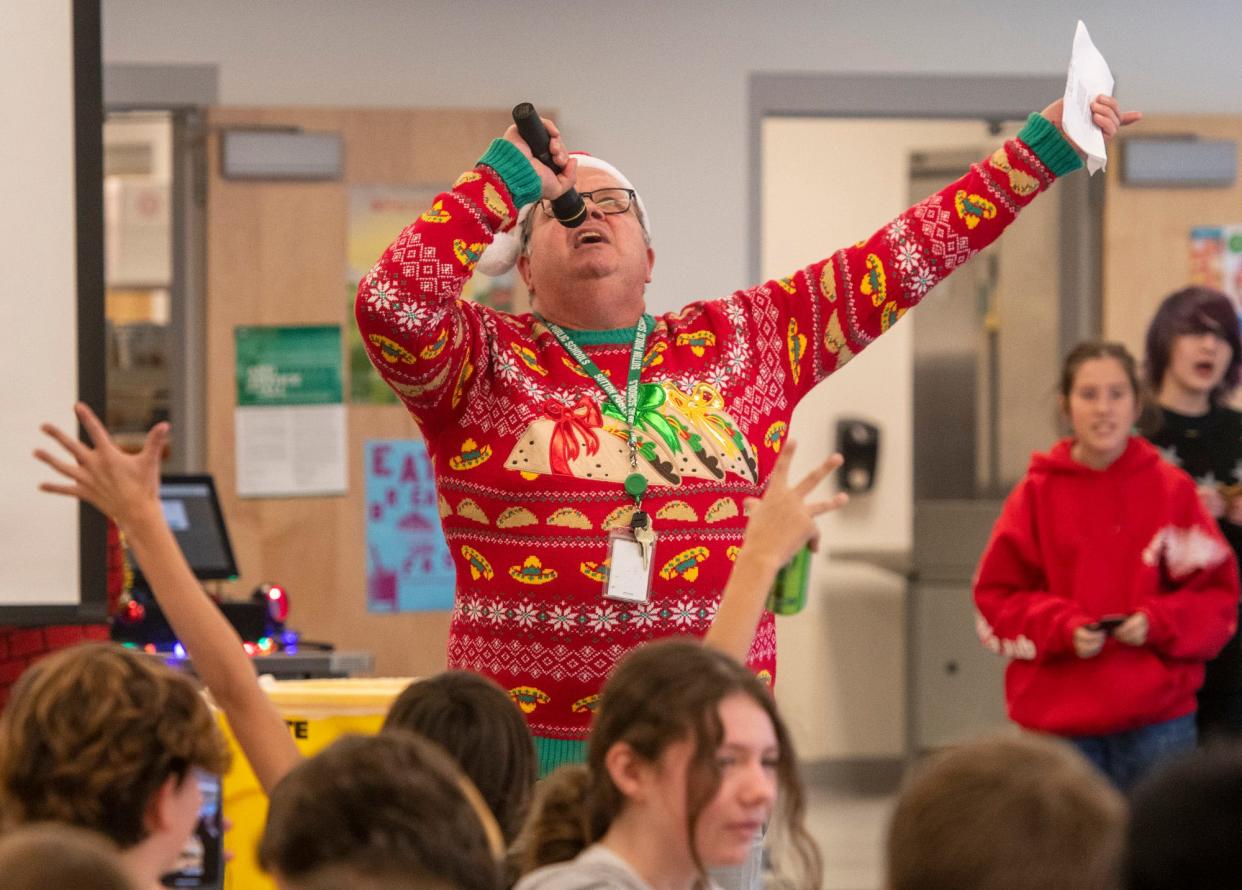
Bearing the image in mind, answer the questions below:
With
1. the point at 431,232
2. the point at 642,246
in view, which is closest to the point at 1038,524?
the point at 642,246

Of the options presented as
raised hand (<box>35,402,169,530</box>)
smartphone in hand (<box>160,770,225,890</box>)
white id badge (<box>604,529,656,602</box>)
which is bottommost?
smartphone in hand (<box>160,770,225,890</box>)

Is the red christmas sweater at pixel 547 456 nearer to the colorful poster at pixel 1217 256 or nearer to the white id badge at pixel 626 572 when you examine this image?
the white id badge at pixel 626 572

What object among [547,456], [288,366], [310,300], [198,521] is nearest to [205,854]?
[198,521]

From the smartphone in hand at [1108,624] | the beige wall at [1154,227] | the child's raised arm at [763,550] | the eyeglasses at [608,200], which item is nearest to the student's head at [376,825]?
the child's raised arm at [763,550]

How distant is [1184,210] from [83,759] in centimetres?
456

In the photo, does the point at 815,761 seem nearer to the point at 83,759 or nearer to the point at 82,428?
the point at 82,428

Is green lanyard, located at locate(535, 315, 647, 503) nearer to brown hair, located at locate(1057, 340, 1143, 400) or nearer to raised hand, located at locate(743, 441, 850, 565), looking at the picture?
raised hand, located at locate(743, 441, 850, 565)

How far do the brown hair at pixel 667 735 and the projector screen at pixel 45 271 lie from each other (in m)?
1.05

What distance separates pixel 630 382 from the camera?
7.68 feet

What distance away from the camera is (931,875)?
4.14 ft

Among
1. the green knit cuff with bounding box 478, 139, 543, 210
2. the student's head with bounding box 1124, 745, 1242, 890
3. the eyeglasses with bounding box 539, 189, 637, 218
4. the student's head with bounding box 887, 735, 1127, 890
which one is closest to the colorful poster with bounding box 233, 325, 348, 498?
the eyeglasses with bounding box 539, 189, 637, 218

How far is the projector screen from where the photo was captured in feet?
8.23

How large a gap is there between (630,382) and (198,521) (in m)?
2.03

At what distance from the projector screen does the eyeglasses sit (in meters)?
0.66
